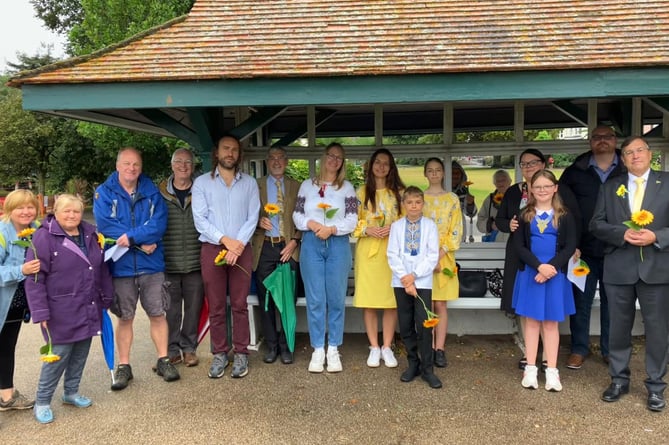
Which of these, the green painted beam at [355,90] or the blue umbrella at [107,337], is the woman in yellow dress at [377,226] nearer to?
the green painted beam at [355,90]

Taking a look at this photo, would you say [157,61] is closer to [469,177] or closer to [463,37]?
[463,37]

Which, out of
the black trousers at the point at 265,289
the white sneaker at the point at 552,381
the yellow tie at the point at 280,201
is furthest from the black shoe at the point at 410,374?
the yellow tie at the point at 280,201

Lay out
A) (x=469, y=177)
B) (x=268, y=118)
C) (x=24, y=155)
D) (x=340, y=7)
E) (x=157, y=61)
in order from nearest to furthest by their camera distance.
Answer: (x=157, y=61) → (x=268, y=118) → (x=340, y=7) → (x=469, y=177) → (x=24, y=155)

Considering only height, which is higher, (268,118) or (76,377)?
(268,118)

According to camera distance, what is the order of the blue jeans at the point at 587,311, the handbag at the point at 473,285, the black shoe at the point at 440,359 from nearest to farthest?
the blue jeans at the point at 587,311, the black shoe at the point at 440,359, the handbag at the point at 473,285

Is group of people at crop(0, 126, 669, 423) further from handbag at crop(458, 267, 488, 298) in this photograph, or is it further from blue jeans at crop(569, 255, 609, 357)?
handbag at crop(458, 267, 488, 298)

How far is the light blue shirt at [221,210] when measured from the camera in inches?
157

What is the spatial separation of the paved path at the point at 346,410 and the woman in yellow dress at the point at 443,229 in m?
0.66

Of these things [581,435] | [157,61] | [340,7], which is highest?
[340,7]

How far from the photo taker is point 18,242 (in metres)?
3.30

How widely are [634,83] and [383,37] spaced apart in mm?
2001

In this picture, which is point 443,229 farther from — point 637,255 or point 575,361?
point 575,361

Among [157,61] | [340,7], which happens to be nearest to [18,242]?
[157,61]

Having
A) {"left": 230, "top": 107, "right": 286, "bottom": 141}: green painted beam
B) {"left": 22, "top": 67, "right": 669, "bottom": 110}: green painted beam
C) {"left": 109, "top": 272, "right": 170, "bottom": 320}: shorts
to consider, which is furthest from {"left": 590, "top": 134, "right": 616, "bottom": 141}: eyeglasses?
{"left": 109, "top": 272, "right": 170, "bottom": 320}: shorts
